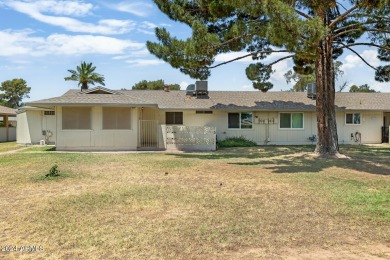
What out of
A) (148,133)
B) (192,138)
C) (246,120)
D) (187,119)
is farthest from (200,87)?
(192,138)

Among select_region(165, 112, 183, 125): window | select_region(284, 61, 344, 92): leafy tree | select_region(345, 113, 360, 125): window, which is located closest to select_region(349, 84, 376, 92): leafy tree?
select_region(284, 61, 344, 92): leafy tree

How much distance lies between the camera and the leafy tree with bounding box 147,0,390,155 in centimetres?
1070

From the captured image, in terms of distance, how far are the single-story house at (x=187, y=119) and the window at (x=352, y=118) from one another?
2.3 inches

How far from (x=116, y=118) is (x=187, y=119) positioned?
18.1 feet

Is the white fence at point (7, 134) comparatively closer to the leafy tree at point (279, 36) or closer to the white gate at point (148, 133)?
the white gate at point (148, 133)

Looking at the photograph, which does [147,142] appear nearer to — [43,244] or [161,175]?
[161,175]

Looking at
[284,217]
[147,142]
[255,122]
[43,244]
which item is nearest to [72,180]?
[43,244]

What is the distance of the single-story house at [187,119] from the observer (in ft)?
58.5

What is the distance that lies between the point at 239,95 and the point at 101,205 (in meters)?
19.8

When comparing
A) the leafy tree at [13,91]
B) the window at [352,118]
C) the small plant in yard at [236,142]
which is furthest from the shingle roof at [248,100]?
the leafy tree at [13,91]

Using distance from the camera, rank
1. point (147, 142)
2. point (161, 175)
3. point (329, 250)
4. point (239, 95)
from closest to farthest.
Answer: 1. point (329, 250)
2. point (161, 175)
3. point (147, 142)
4. point (239, 95)

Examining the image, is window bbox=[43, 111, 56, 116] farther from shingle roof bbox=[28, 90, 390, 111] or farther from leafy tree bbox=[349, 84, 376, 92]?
leafy tree bbox=[349, 84, 376, 92]

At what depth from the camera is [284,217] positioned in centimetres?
547

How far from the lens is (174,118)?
22094mm
